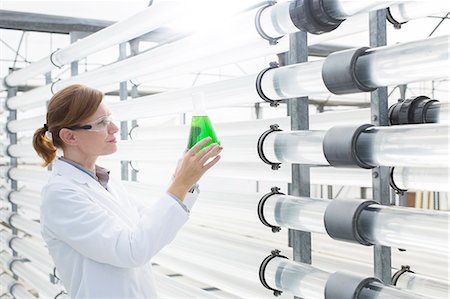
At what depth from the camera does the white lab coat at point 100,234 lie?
5.56 feet

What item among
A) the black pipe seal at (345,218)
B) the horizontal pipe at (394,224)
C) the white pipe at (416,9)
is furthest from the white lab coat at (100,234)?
the white pipe at (416,9)

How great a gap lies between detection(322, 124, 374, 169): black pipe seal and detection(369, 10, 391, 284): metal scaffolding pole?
0.10 m

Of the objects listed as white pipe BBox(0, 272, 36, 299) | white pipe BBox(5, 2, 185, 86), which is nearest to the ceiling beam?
white pipe BBox(5, 2, 185, 86)

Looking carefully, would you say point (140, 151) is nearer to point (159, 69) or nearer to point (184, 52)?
point (159, 69)

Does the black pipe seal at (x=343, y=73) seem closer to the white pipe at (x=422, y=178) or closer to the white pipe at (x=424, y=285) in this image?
the white pipe at (x=422, y=178)

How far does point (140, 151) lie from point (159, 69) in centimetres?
34

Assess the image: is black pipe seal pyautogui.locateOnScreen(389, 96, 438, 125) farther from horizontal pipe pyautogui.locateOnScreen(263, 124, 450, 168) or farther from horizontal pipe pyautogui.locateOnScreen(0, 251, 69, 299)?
horizontal pipe pyautogui.locateOnScreen(0, 251, 69, 299)

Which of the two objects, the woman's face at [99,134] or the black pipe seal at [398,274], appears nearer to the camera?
the black pipe seal at [398,274]

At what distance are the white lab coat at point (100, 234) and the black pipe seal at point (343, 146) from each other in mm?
492

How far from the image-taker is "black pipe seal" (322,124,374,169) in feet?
4.40

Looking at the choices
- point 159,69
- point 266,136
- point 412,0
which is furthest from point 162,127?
point 412,0

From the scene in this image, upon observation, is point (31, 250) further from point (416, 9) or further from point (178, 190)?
point (416, 9)

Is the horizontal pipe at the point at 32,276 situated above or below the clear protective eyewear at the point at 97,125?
below

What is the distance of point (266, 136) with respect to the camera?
5.50ft
